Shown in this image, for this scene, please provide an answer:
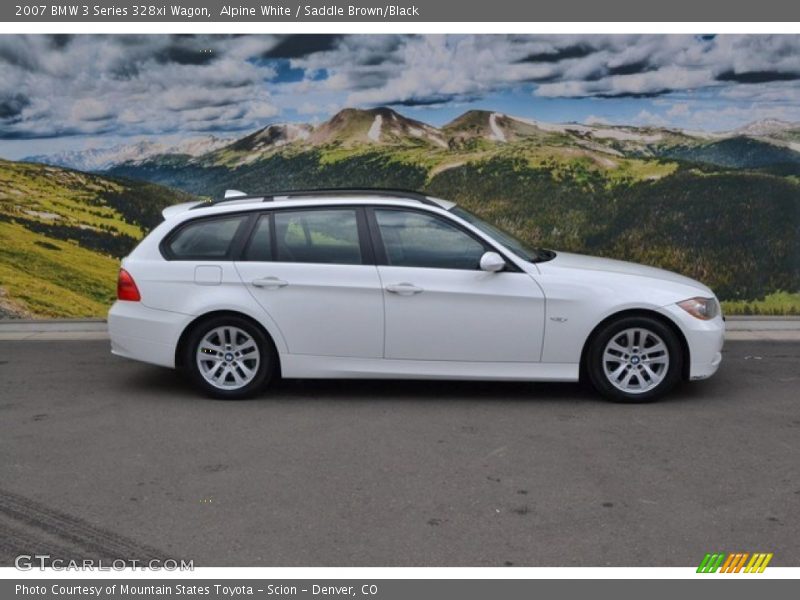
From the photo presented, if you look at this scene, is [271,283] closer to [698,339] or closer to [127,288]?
[127,288]

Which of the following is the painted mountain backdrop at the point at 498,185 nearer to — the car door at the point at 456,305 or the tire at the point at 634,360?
the tire at the point at 634,360

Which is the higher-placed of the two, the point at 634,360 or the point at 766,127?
the point at 766,127

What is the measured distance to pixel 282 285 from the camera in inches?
291

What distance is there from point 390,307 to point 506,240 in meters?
1.09

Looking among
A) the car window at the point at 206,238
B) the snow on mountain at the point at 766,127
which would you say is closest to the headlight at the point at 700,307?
the car window at the point at 206,238

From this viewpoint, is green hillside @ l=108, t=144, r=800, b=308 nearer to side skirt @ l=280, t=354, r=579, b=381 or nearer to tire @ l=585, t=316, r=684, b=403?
tire @ l=585, t=316, r=684, b=403

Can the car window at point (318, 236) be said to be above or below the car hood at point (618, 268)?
above

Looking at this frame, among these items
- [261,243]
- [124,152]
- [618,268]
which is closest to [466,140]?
[124,152]

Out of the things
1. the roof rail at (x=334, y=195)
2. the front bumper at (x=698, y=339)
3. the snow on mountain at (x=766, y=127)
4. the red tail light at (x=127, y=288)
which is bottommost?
the front bumper at (x=698, y=339)

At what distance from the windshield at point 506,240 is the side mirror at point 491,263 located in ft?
0.81

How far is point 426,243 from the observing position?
293 inches

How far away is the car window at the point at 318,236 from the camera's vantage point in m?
7.50

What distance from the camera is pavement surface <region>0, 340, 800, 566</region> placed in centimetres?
484

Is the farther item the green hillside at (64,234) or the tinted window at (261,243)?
the green hillside at (64,234)
